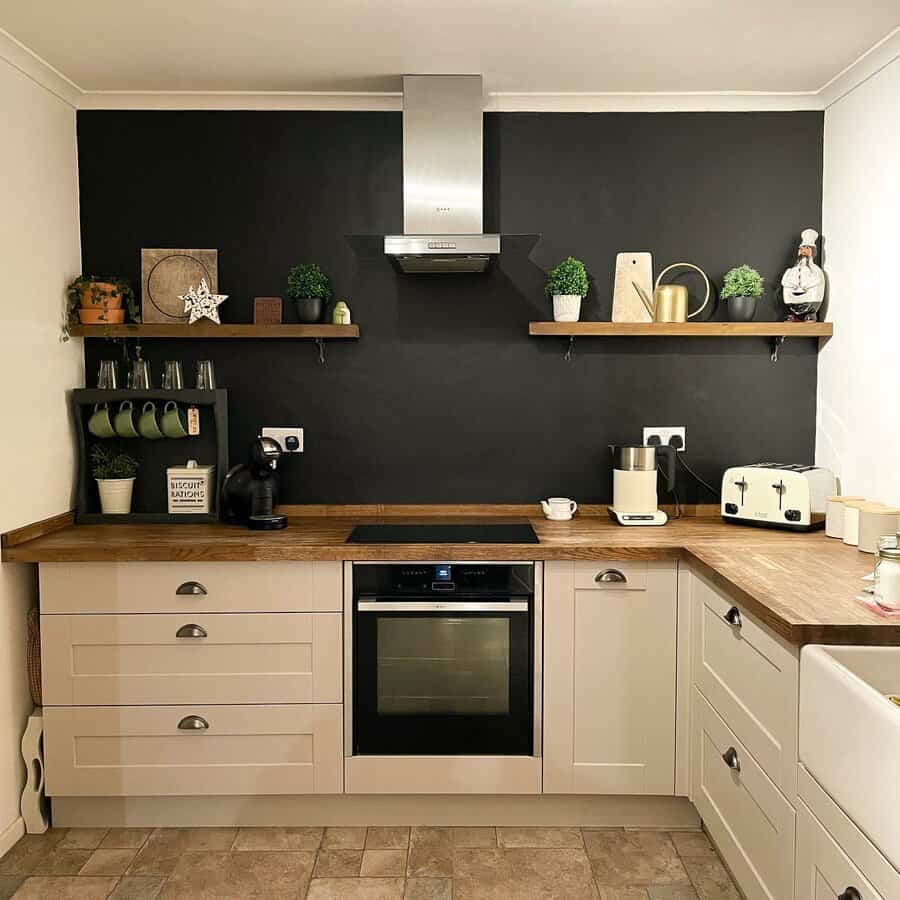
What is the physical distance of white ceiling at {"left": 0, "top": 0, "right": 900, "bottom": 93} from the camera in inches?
102

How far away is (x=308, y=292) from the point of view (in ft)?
11.0

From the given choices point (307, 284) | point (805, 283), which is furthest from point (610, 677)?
point (307, 284)

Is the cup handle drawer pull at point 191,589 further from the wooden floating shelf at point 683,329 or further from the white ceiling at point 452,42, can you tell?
the white ceiling at point 452,42

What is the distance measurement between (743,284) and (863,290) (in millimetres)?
413

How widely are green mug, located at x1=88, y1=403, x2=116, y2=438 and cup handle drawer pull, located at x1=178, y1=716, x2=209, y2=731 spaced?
110cm

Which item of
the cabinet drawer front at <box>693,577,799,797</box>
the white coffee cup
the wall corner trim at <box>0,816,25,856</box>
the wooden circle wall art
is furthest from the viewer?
the wooden circle wall art

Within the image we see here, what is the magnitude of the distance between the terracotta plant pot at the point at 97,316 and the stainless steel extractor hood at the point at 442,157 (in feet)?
3.58

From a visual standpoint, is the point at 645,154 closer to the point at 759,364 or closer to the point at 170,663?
the point at 759,364

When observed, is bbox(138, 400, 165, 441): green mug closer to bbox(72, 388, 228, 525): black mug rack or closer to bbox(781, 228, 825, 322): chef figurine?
bbox(72, 388, 228, 525): black mug rack

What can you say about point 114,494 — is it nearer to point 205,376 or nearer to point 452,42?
point 205,376

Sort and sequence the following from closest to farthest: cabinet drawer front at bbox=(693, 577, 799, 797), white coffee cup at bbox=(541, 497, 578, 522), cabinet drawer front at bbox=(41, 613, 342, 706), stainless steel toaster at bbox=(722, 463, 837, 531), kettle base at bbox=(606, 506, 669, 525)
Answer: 1. cabinet drawer front at bbox=(693, 577, 799, 797)
2. cabinet drawer front at bbox=(41, 613, 342, 706)
3. stainless steel toaster at bbox=(722, 463, 837, 531)
4. kettle base at bbox=(606, 506, 669, 525)
5. white coffee cup at bbox=(541, 497, 578, 522)

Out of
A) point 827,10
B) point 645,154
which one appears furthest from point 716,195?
point 827,10

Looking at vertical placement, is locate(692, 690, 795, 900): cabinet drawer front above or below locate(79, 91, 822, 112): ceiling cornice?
below

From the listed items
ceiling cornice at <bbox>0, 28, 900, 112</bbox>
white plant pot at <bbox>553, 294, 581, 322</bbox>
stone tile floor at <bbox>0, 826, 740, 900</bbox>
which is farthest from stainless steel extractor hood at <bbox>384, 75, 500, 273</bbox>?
stone tile floor at <bbox>0, 826, 740, 900</bbox>
